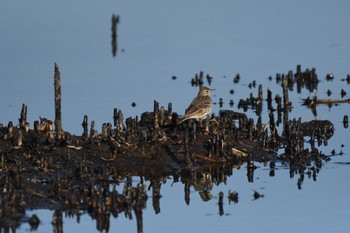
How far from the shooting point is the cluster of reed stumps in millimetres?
14898

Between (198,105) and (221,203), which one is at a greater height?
(198,105)

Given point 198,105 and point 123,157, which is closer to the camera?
point 123,157

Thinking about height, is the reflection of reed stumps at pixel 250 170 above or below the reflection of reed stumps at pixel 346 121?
below

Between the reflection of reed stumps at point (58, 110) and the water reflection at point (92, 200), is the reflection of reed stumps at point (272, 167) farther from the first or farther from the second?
the reflection of reed stumps at point (58, 110)

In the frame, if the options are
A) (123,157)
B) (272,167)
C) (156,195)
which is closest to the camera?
(156,195)

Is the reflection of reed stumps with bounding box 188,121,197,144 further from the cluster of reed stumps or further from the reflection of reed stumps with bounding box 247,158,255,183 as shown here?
the reflection of reed stumps with bounding box 247,158,255,183

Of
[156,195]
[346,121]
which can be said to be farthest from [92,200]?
[346,121]

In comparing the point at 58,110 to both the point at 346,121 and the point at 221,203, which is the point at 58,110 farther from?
the point at 346,121

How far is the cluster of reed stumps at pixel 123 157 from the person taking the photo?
48.9 feet

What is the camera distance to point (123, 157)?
677 inches

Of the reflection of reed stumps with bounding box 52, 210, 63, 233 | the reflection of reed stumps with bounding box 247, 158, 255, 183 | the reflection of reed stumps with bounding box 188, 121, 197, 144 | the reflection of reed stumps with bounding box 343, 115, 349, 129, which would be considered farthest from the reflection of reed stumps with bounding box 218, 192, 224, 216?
the reflection of reed stumps with bounding box 343, 115, 349, 129

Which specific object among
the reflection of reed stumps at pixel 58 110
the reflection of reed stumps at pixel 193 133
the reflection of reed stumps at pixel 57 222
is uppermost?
the reflection of reed stumps at pixel 58 110

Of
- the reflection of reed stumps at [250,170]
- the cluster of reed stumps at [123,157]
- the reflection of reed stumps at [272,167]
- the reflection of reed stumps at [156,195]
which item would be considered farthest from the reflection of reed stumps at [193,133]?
the reflection of reed stumps at [272,167]

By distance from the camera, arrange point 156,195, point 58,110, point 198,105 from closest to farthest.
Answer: point 156,195, point 58,110, point 198,105
